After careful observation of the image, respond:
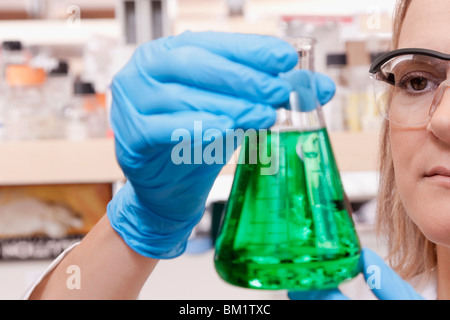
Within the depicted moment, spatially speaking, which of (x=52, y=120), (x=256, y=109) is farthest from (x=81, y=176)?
(x=256, y=109)

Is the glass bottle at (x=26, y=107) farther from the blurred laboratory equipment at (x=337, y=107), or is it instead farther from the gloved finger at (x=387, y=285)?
the gloved finger at (x=387, y=285)

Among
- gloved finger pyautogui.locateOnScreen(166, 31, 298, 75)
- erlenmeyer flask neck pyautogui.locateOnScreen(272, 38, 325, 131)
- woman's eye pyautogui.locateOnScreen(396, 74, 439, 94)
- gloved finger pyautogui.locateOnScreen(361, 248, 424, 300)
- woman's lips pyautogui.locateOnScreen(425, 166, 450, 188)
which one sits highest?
gloved finger pyautogui.locateOnScreen(166, 31, 298, 75)

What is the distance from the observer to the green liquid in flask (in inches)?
25.7

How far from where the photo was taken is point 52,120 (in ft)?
5.69

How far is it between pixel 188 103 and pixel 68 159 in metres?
1.03

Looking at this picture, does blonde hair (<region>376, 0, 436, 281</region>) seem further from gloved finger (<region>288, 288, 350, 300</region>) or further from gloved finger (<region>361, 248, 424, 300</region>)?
gloved finger (<region>288, 288, 350, 300</region>)

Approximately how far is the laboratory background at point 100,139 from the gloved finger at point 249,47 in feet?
3.05

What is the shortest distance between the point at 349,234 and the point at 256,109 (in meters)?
0.22

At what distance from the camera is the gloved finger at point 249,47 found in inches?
26.0

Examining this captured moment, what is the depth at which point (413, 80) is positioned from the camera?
92 centimetres

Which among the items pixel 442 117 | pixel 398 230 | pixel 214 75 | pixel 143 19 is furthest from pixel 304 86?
pixel 143 19

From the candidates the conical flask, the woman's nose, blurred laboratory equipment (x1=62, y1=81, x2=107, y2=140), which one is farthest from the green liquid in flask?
blurred laboratory equipment (x1=62, y1=81, x2=107, y2=140)

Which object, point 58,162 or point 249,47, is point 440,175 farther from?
point 58,162

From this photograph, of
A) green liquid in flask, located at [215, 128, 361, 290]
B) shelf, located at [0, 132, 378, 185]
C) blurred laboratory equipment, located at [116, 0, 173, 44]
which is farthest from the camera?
blurred laboratory equipment, located at [116, 0, 173, 44]
